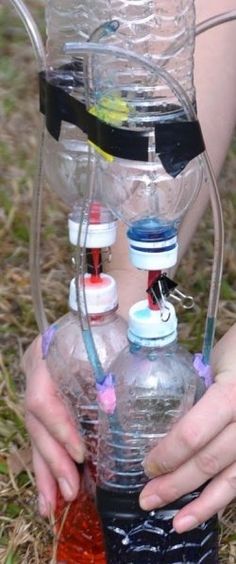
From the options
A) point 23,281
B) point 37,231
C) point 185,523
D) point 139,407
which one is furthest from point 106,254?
point 23,281

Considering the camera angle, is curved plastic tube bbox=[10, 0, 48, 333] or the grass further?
the grass

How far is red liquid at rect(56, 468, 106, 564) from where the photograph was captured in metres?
1.13

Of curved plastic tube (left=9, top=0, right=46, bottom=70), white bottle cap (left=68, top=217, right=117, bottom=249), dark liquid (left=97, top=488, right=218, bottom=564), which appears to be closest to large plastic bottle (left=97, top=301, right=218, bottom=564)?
dark liquid (left=97, top=488, right=218, bottom=564)

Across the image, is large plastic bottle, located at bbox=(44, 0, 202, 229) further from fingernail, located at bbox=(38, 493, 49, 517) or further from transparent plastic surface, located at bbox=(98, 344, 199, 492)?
fingernail, located at bbox=(38, 493, 49, 517)

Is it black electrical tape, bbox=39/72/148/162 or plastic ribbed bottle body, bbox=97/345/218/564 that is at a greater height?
black electrical tape, bbox=39/72/148/162

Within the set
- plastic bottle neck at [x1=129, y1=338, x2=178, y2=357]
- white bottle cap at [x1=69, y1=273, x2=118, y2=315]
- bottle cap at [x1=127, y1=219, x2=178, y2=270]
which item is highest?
bottle cap at [x1=127, y1=219, x2=178, y2=270]

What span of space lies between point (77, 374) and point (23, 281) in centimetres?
63

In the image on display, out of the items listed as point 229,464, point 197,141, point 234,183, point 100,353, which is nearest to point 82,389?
point 100,353

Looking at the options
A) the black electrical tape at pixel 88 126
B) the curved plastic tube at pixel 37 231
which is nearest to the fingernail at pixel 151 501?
the curved plastic tube at pixel 37 231

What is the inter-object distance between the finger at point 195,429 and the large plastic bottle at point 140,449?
33mm

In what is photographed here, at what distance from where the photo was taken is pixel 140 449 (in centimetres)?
103

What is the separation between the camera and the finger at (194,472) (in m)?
0.99

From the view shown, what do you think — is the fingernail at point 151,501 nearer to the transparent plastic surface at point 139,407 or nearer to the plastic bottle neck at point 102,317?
the transparent plastic surface at point 139,407

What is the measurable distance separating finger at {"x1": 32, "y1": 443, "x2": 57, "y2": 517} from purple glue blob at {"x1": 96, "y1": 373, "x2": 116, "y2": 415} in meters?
0.17
